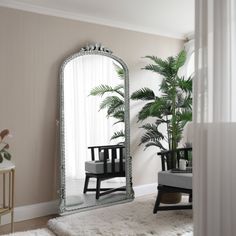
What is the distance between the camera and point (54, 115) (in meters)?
3.36

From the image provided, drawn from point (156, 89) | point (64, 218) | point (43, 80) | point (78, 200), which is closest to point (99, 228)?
point (64, 218)

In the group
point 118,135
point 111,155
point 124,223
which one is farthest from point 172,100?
point 124,223

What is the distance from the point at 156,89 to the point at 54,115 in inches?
64.8

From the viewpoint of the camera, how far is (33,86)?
3230mm

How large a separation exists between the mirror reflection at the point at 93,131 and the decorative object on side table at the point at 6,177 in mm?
631

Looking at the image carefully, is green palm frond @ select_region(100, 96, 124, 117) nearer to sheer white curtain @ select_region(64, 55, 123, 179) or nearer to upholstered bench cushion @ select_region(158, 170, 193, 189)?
sheer white curtain @ select_region(64, 55, 123, 179)

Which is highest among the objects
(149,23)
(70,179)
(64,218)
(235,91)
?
(149,23)

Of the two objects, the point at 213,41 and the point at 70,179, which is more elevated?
the point at 213,41

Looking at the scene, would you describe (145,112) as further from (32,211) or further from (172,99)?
(32,211)

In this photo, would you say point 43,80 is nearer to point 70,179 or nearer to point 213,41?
point 70,179

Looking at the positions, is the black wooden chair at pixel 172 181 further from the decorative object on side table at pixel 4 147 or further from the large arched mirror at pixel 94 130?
the decorative object on side table at pixel 4 147

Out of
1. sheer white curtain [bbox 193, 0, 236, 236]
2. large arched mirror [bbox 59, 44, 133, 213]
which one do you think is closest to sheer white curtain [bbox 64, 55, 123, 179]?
large arched mirror [bbox 59, 44, 133, 213]

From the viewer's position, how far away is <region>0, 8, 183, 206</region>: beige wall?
10.1ft

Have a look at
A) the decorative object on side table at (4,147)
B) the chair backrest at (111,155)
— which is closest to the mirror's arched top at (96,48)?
the chair backrest at (111,155)
